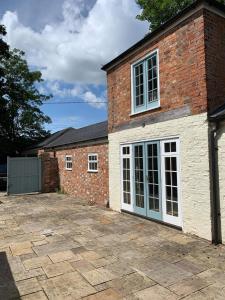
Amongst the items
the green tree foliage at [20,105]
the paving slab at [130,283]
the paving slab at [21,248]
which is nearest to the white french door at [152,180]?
the paving slab at [130,283]

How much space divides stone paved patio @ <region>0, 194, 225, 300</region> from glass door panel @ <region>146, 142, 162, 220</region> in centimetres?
39

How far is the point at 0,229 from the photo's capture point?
26.6ft

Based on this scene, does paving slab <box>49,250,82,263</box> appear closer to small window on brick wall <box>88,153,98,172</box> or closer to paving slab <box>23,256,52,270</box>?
paving slab <box>23,256,52,270</box>

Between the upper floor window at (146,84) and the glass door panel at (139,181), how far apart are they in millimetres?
1344

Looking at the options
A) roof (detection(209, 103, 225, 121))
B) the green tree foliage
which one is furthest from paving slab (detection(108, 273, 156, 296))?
the green tree foliage

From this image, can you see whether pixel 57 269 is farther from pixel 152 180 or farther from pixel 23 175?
pixel 23 175

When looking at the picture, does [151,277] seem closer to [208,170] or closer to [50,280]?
[50,280]

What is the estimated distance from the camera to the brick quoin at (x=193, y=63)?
270 inches

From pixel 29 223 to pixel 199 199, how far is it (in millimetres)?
5244

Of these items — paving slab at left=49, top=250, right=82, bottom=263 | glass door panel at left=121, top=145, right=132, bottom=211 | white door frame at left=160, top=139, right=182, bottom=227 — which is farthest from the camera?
glass door panel at left=121, top=145, right=132, bottom=211

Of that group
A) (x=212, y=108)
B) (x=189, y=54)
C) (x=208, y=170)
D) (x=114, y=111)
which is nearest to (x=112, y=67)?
(x=114, y=111)

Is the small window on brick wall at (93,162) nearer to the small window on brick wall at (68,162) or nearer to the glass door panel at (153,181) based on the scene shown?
the small window on brick wall at (68,162)

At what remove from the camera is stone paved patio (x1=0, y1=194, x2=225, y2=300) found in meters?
4.24

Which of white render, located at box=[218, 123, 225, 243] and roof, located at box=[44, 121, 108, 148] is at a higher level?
roof, located at box=[44, 121, 108, 148]
